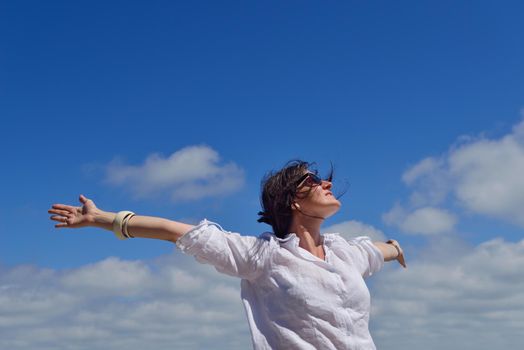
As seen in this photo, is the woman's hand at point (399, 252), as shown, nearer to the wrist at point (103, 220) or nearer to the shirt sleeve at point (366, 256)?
the shirt sleeve at point (366, 256)

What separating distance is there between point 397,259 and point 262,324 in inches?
95.4

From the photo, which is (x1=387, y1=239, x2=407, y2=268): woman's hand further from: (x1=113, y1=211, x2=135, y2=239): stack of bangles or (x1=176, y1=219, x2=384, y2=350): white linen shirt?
(x1=113, y1=211, x2=135, y2=239): stack of bangles

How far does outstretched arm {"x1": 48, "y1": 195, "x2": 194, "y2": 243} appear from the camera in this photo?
231 inches

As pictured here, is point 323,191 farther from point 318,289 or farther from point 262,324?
point 262,324

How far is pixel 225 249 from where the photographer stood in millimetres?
5918

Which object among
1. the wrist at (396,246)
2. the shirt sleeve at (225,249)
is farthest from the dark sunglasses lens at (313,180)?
the wrist at (396,246)

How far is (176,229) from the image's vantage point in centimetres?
586

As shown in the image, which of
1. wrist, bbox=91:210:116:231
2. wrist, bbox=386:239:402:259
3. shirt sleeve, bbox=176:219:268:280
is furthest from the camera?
wrist, bbox=386:239:402:259

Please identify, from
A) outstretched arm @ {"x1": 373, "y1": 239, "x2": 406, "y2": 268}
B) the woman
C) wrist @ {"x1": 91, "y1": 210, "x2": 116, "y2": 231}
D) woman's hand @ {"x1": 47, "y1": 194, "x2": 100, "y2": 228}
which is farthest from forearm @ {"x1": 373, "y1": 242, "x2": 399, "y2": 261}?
woman's hand @ {"x1": 47, "y1": 194, "x2": 100, "y2": 228}

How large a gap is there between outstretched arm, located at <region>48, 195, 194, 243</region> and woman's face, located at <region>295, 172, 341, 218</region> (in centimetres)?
125

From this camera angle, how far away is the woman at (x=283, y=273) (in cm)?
586

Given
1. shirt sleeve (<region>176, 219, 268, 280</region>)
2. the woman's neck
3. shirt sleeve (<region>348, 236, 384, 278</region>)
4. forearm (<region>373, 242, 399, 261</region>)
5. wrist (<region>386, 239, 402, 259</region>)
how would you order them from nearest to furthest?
shirt sleeve (<region>176, 219, 268, 280</region>), the woman's neck, shirt sleeve (<region>348, 236, 384, 278</region>), forearm (<region>373, 242, 399, 261</region>), wrist (<region>386, 239, 402, 259</region>)

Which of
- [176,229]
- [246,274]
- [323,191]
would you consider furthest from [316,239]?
[176,229]

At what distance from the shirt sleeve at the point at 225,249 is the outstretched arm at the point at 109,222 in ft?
0.36
